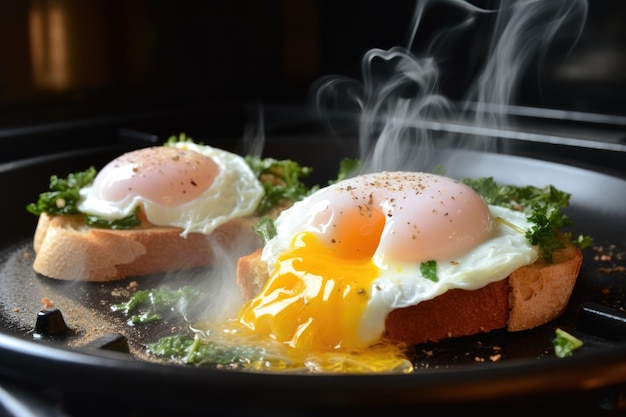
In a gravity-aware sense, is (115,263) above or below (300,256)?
below

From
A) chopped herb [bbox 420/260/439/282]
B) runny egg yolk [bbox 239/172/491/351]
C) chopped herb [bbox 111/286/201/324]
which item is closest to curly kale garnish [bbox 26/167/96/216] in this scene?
chopped herb [bbox 111/286/201/324]

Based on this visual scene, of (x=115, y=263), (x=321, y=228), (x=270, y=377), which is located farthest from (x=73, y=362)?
(x=115, y=263)

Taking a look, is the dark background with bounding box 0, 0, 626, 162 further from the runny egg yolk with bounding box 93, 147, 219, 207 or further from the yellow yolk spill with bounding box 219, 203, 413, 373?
the yellow yolk spill with bounding box 219, 203, 413, 373

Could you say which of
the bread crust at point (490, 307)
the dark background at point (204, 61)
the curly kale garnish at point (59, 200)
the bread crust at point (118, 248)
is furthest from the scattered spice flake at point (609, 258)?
the dark background at point (204, 61)

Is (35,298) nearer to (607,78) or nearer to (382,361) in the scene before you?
(382,361)

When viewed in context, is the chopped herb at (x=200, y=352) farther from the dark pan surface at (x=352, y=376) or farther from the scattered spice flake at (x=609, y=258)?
the scattered spice flake at (x=609, y=258)
